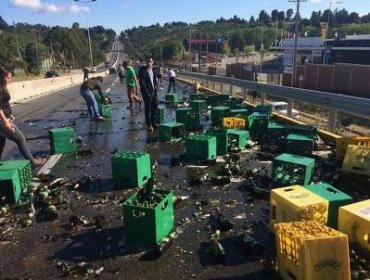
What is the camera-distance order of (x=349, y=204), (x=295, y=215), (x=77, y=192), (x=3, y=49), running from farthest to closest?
(x=3, y=49), (x=77, y=192), (x=349, y=204), (x=295, y=215)

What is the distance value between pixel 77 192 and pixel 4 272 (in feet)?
8.76

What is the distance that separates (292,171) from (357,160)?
143cm

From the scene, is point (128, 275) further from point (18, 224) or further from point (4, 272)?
point (18, 224)

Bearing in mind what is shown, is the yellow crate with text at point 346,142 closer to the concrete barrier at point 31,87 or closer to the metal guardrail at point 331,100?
the metal guardrail at point 331,100

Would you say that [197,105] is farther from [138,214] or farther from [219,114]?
[138,214]

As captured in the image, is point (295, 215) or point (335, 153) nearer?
point (295, 215)

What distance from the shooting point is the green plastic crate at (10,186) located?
641 cm

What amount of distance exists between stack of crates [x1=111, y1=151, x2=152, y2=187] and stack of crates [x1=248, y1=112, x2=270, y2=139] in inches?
187

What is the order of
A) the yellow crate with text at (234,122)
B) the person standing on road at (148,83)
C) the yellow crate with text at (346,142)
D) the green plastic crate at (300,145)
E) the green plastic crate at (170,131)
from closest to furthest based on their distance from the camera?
the yellow crate with text at (346,142)
the green plastic crate at (300,145)
the green plastic crate at (170,131)
the yellow crate with text at (234,122)
the person standing on road at (148,83)

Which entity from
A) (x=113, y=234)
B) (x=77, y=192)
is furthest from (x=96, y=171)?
(x=113, y=234)

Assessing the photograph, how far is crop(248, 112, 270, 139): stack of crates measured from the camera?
1112 centimetres

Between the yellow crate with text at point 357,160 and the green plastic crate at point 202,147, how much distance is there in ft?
8.93

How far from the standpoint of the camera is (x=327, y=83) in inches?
2317

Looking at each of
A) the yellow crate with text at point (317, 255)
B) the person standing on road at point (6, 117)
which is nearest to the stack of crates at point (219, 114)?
the person standing on road at point (6, 117)
